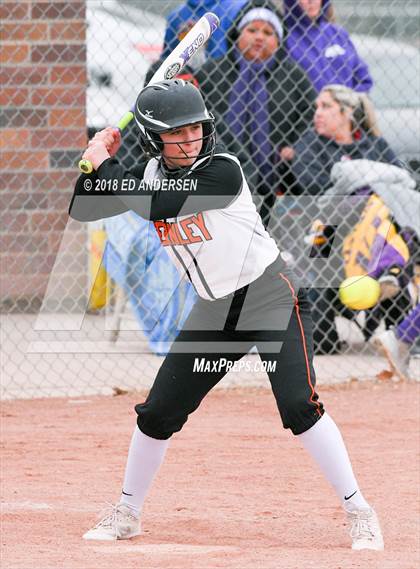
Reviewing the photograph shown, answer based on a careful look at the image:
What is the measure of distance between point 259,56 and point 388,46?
2512 millimetres

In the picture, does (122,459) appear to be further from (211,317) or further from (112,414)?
(211,317)

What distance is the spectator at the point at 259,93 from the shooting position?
24.6 ft

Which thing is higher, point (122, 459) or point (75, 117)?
point (122, 459)

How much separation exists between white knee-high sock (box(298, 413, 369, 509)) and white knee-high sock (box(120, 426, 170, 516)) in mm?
530

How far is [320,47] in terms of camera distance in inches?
309

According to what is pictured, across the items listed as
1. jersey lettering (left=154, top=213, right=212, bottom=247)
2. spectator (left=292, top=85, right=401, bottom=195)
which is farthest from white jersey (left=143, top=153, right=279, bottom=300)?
spectator (left=292, top=85, right=401, bottom=195)

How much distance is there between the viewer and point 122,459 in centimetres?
552

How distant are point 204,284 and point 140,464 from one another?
685mm

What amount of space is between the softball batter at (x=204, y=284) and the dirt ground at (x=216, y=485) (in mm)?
230

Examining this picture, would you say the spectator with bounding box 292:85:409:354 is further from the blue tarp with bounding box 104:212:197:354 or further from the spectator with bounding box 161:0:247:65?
the blue tarp with bounding box 104:212:197:354

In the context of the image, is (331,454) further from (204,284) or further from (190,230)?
(190,230)

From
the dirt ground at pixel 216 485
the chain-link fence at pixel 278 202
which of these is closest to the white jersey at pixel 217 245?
the dirt ground at pixel 216 485

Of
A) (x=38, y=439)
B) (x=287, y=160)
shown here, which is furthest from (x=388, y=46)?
(x=38, y=439)

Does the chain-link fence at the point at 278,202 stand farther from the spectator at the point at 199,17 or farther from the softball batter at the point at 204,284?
the softball batter at the point at 204,284
